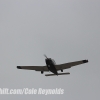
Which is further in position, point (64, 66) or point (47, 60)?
point (64, 66)

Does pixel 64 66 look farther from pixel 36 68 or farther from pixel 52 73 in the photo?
pixel 36 68

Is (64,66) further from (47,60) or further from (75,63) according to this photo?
(47,60)

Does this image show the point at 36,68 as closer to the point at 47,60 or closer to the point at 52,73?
the point at 52,73

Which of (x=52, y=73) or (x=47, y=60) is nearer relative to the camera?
(x=47, y=60)

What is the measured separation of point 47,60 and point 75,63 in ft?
24.9

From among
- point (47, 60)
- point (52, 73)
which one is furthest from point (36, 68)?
point (47, 60)

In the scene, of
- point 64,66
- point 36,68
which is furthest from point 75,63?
point 36,68

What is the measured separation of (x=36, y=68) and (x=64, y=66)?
6.31 meters

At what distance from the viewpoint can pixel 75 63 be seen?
46469mm

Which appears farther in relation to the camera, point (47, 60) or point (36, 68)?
point (36, 68)

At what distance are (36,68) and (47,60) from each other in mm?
7210

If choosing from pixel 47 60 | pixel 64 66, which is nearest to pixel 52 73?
pixel 64 66

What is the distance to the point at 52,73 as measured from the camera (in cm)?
4694

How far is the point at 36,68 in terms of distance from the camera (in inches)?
1898
